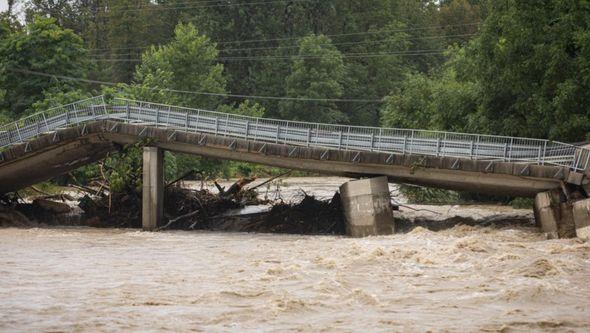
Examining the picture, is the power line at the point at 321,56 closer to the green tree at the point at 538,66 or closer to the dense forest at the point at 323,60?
the dense forest at the point at 323,60

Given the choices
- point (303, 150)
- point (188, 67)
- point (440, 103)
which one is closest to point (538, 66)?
point (440, 103)

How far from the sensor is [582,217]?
125 feet

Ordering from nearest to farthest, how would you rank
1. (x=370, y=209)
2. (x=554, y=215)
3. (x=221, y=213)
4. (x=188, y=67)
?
(x=554, y=215)
(x=370, y=209)
(x=221, y=213)
(x=188, y=67)

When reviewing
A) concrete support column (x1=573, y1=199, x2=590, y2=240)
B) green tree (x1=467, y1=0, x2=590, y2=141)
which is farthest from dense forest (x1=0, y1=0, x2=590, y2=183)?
concrete support column (x1=573, y1=199, x2=590, y2=240)

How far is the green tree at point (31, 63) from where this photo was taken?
76.8 metres

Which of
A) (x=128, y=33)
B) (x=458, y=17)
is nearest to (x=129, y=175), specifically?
(x=128, y=33)

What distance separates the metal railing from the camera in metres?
41.6

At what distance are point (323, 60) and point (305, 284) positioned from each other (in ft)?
240

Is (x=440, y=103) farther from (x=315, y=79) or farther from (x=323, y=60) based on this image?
(x=315, y=79)

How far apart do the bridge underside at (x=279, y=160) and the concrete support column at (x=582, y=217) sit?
186cm

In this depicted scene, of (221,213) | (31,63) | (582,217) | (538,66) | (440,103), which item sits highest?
(538,66)

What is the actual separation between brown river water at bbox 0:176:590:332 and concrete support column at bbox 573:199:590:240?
0.62m

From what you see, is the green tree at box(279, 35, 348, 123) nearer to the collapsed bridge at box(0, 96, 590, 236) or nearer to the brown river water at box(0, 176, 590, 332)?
the collapsed bridge at box(0, 96, 590, 236)

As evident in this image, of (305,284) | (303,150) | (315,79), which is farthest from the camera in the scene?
(315,79)
